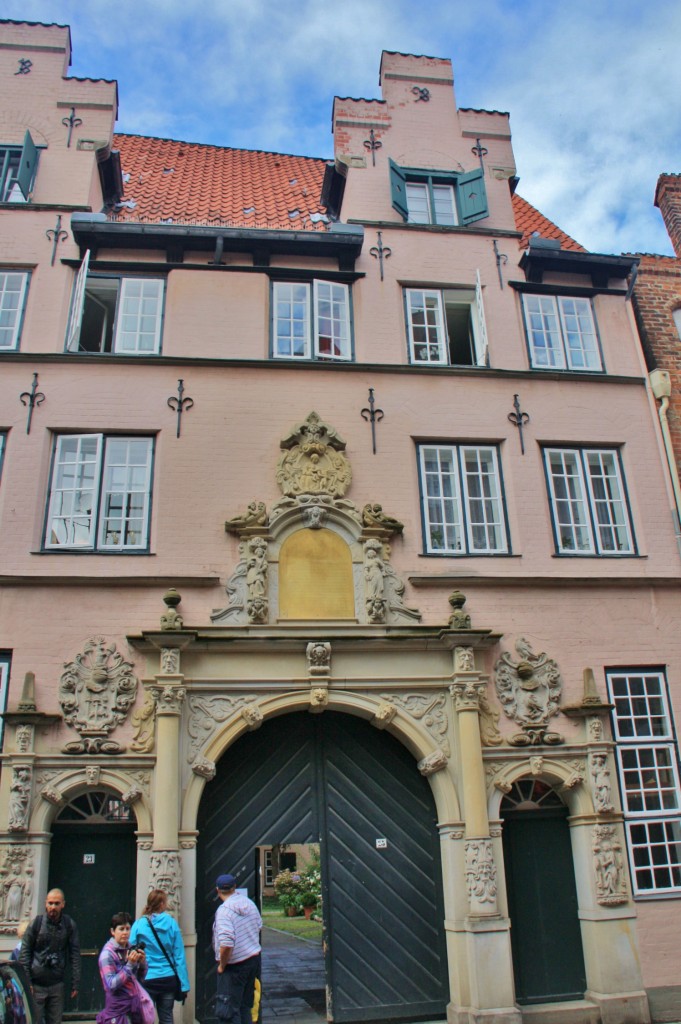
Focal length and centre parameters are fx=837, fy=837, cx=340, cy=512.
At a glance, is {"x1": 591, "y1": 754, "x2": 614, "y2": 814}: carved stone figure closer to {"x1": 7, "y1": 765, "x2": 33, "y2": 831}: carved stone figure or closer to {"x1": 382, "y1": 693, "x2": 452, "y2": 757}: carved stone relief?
{"x1": 382, "y1": 693, "x2": 452, "y2": 757}: carved stone relief

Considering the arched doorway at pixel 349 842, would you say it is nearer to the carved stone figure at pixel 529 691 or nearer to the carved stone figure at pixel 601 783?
the carved stone figure at pixel 529 691

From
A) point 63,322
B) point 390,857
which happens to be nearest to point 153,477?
point 63,322

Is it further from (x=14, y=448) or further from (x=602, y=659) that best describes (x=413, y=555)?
(x=14, y=448)

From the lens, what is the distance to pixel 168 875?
863 centimetres

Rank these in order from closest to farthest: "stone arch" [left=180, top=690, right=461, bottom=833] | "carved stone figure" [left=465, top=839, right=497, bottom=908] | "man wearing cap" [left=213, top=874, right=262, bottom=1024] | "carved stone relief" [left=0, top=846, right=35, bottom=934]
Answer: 1. "man wearing cap" [left=213, top=874, right=262, bottom=1024]
2. "carved stone relief" [left=0, top=846, right=35, bottom=934]
3. "carved stone figure" [left=465, top=839, right=497, bottom=908]
4. "stone arch" [left=180, top=690, right=461, bottom=833]

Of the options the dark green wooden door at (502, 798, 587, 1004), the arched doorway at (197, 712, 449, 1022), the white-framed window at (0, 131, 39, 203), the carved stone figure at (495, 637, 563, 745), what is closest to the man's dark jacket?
the arched doorway at (197, 712, 449, 1022)

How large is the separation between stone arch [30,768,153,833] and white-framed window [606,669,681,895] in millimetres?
5602

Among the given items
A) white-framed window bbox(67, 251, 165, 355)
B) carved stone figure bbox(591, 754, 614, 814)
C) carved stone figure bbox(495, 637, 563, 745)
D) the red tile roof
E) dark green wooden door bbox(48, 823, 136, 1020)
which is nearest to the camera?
dark green wooden door bbox(48, 823, 136, 1020)

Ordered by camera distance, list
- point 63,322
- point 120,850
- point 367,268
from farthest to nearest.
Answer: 1. point 367,268
2. point 63,322
3. point 120,850

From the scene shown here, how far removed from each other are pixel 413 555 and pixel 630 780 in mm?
3780

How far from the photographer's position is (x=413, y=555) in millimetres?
10734

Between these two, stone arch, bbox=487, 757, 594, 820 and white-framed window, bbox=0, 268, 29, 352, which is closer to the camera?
stone arch, bbox=487, 757, 594, 820

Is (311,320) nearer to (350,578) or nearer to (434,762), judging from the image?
(350,578)

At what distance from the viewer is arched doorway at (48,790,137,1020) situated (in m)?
8.97
